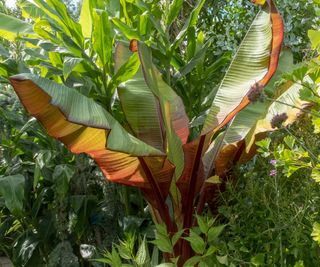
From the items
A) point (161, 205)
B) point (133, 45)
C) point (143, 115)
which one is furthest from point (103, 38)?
point (161, 205)

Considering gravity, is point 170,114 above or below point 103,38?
below

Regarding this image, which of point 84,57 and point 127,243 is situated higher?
point 84,57

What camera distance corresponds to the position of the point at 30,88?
84.0 inches

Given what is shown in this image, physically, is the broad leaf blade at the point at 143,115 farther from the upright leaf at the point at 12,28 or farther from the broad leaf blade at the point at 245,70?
the upright leaf at the point at 12,28

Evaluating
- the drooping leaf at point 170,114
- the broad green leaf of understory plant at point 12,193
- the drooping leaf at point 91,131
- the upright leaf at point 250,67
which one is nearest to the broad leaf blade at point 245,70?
the upright leaf at point 250,67

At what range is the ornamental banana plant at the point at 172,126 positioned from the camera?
2561 millimetres

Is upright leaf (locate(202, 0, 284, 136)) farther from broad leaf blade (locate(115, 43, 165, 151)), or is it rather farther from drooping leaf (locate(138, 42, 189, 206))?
broad leaf blade (locate(115, 43, 165, 151))

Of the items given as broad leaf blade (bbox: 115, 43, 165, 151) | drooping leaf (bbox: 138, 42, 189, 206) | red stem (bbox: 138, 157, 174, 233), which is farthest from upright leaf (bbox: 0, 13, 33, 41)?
red stem (bbox: 138, 157, 174, 233)

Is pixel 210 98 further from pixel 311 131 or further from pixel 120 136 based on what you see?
pixel 120 136

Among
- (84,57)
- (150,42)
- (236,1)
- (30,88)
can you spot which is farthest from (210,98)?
(30,88)

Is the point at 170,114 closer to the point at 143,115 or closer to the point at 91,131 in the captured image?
the point at 143,115

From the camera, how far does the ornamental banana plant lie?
2.56 m

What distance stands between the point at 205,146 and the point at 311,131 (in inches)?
21.6

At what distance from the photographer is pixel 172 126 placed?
2.70 m
